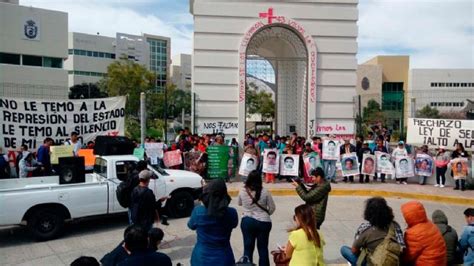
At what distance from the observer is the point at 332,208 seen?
11562mm

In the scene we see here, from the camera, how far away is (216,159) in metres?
14.1

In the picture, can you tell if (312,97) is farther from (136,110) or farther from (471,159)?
(136,110)

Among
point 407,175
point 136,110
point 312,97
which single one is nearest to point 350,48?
point 312,97

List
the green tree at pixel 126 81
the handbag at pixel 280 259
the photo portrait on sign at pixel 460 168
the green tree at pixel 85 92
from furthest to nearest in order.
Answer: the green tree at pixel 85 92, the green tree at pixel 126 81, the photo portrait on sign at pixel 460 168, the handbag at pixel 280 259

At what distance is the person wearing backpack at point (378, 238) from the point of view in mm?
4477

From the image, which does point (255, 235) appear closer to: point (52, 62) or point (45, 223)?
point (45, 223)

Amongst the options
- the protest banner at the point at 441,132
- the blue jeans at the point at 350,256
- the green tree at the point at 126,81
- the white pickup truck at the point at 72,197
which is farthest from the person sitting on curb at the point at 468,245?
the green tree at the point at 126,81

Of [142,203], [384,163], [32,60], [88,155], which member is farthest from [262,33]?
[32,60]

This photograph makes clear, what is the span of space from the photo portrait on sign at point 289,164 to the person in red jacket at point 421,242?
372 inches

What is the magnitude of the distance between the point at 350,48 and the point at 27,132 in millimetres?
13155

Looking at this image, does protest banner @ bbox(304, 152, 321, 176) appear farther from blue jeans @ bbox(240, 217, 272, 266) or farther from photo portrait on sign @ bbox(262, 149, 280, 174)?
blue jeans @ bbox(240, 217, 272, 266)

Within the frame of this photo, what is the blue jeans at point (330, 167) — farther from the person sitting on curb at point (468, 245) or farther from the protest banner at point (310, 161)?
the person sitting on curb at point (468, 245)

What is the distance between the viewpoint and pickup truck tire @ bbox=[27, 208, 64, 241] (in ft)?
27.9

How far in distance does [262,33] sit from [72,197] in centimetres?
1287
